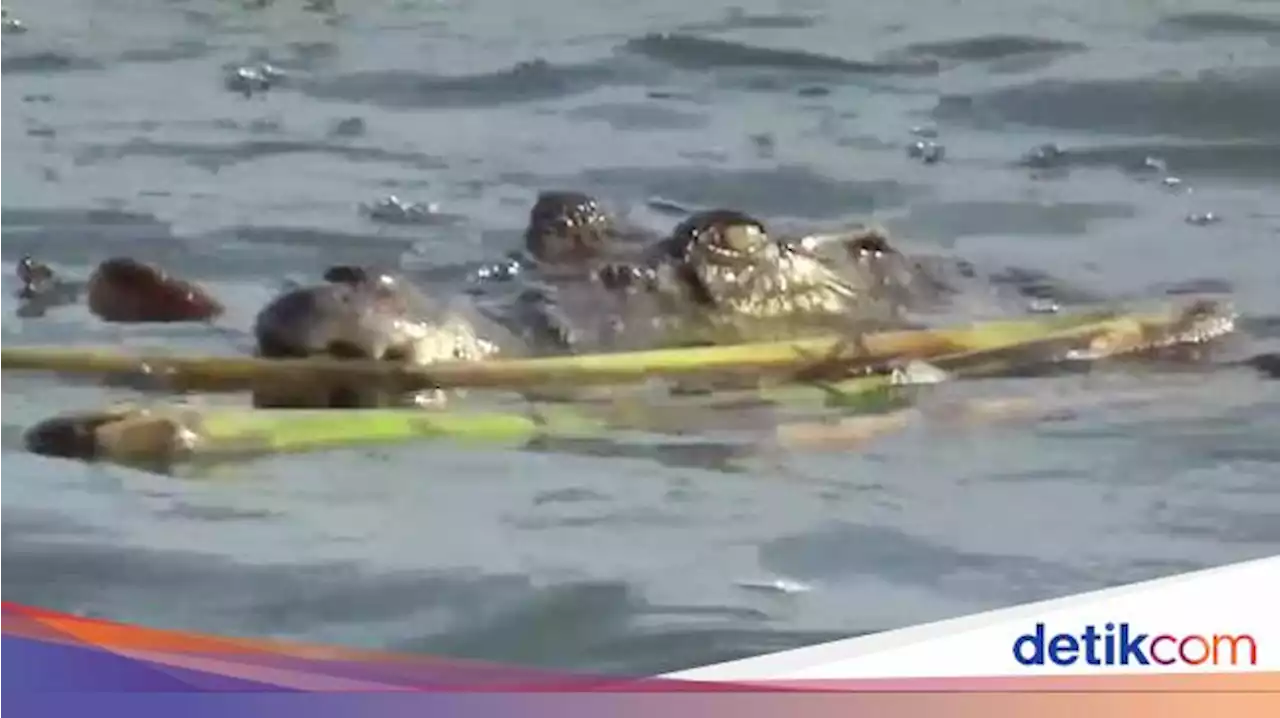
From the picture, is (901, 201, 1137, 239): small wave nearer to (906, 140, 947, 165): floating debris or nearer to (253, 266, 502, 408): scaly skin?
(906, 140, 947, 165): floating debris

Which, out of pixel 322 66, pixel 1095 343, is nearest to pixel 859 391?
pixel 1095 343

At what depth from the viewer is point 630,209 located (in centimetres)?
206

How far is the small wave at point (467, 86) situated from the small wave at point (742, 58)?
0.04 meters

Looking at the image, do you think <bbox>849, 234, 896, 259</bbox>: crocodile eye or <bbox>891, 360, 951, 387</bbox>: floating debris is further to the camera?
<bbox>849, 234, 896, 259</bbox>: crocodile eye

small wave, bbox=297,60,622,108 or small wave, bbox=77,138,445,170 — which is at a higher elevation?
small wave, bbox=297,60,622,108

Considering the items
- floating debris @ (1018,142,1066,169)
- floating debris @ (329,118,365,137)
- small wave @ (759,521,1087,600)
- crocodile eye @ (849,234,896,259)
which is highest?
floating debris @ (1018,142,1066,169)

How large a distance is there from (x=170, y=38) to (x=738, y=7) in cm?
48

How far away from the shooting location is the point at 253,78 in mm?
2086

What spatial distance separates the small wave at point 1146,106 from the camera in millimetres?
2049

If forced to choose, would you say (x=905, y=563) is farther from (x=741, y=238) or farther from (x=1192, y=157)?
(x=1192, y=157)

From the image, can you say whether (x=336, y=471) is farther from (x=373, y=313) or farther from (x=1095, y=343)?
(x=1095, y=343)

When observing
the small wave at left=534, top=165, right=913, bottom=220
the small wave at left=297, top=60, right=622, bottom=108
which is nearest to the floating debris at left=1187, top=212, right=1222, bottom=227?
the small wave at left=534, top=165, right=913, bottom=220

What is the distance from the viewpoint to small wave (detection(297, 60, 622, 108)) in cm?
204

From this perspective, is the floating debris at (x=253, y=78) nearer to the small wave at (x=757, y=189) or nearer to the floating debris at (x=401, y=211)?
the floating debris at (x=401, y=211)
